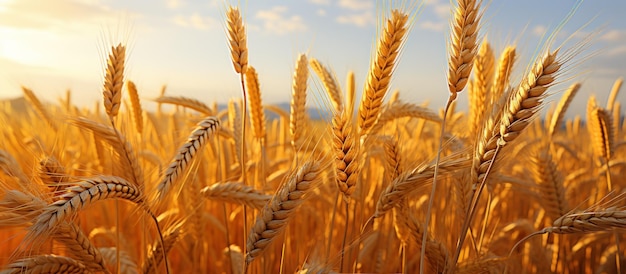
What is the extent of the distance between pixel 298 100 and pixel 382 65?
2.13 ft

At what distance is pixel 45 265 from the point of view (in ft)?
4.58

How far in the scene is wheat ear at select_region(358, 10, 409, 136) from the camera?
62.9 inches

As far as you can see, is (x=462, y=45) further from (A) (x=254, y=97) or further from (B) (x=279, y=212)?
(A) (x=254, y=97)

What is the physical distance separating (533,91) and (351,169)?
0.59 metres

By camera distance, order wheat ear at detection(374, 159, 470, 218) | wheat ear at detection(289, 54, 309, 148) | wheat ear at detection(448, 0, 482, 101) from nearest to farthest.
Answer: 1. wheat ear at detection(448, 0, 482, 101)
2. wheat ear at detection(374, 159, 470, 218)
3. wheat ear at detection(289, 54, 309, 148)

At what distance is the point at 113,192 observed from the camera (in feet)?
4.40

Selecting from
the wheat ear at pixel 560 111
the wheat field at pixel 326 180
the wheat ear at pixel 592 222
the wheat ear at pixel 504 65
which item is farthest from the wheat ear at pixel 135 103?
the wheat ear at pixel 560 111

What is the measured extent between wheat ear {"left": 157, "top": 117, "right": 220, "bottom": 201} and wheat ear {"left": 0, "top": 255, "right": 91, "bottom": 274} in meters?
0.34

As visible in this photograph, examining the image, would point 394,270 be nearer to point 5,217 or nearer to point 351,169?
point 351,169

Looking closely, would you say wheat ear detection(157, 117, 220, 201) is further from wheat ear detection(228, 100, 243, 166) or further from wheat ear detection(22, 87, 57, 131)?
wheat ear detection(22, 87, 57, 131)

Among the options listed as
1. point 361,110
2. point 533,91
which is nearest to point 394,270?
point 361,110

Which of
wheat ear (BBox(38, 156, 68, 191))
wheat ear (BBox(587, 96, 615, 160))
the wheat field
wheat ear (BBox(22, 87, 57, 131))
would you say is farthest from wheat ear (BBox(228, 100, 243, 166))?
wheat ear (BBox(587, 96, 615, 160))

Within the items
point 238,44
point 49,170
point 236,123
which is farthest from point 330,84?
Answer: point 49,170

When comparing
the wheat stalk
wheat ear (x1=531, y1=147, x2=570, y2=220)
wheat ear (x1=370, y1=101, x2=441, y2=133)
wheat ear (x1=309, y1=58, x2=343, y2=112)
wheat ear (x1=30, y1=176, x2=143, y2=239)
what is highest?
wheat ear (x1=309, y1=58, x2=343, y2=112)
